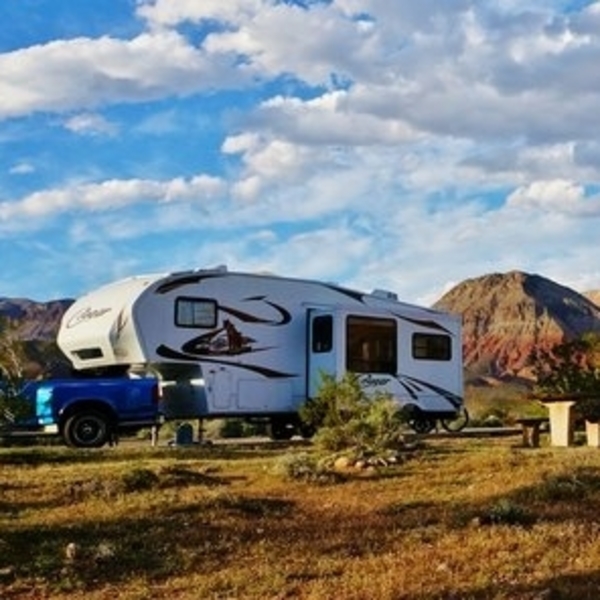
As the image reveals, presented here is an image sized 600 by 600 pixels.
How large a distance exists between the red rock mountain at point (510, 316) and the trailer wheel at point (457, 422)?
6041cm

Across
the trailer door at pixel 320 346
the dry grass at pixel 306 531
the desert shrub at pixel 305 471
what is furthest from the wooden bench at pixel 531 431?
the trailer door at pixel 320 346

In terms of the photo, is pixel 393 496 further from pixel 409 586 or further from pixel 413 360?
pixel 413 360

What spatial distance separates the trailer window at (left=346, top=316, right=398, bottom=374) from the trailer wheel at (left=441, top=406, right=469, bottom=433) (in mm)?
2730

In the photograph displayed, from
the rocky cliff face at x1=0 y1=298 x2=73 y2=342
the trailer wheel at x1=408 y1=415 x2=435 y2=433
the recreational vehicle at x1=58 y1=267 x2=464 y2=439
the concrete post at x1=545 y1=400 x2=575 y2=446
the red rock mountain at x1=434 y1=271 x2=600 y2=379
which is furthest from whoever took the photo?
the rocky cliff face at x1=0 y1=298 x2=73 y2=342

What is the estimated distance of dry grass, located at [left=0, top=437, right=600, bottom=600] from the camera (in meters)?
7.71

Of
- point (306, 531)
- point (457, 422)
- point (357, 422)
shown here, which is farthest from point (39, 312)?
point (306, 531)

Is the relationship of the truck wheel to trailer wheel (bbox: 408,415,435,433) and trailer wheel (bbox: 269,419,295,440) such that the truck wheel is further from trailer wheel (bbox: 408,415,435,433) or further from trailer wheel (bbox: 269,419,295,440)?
trailer wheel (bbox: 408,415,435,433)

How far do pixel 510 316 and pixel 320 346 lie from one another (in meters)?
77.3

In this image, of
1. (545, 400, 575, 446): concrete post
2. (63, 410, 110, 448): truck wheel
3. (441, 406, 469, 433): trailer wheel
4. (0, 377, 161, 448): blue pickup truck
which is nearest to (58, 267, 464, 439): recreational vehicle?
(0, 377, 161, 448): blue pickup truck

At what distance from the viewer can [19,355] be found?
20016mm

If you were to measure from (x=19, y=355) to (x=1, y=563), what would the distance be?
1172 centimetres

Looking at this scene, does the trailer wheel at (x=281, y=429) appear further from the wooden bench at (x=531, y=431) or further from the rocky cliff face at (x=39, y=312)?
the rocky cliff face at (x=39, y=312)

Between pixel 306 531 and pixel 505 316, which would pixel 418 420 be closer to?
pixel 306 531

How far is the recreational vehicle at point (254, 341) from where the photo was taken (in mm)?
21375
